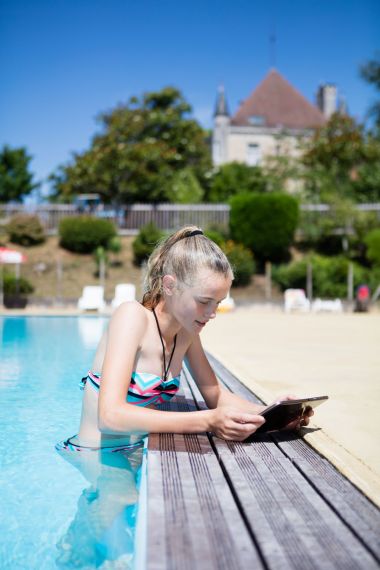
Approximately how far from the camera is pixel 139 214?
87.3 feet

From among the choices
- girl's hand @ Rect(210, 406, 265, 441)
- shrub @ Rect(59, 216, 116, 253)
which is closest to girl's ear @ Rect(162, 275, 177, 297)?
girl's hand @ Rect(210, 406, 265, 441)

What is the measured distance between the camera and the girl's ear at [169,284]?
2369mm

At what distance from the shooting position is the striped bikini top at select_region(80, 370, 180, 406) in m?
2.58

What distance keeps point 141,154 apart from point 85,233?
7.12 meters

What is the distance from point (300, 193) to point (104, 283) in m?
11.0

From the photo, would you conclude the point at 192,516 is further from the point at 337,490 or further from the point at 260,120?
the point at 260,120

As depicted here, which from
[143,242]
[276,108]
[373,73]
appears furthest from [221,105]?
[143,242]

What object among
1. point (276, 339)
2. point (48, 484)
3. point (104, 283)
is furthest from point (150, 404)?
point (104, 283)

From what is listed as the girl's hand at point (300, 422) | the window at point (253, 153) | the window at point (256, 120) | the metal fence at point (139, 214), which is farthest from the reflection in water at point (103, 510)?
the window at point (256, 120)

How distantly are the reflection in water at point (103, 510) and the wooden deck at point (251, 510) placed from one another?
274 mm

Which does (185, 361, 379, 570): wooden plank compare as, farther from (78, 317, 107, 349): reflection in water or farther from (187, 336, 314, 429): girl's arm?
(78, 317, 107, 349): reflection in water

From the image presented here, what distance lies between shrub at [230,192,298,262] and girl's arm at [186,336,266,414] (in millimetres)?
20288

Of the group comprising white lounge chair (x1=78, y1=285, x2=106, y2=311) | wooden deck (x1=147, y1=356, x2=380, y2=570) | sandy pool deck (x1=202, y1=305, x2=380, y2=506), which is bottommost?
white lounge chair (x1=78, y1=285, x2=106, y2=311)

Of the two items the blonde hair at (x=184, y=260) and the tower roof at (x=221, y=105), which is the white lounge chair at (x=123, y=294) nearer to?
the blonde hair at (x=184, y=260)
